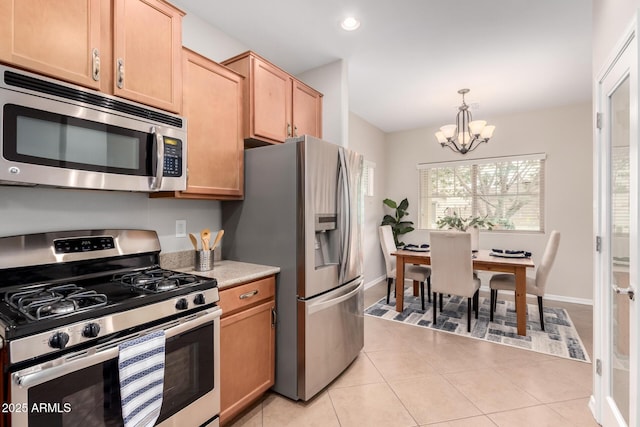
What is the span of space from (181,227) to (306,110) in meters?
1.52

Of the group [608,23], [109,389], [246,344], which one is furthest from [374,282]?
[109,389]

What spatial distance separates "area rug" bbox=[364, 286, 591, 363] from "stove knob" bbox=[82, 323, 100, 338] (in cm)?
310

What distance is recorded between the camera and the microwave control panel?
1.72 m

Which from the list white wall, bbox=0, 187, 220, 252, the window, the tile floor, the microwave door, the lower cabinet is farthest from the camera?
the window

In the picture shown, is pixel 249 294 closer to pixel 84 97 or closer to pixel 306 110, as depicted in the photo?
pixel 84 97

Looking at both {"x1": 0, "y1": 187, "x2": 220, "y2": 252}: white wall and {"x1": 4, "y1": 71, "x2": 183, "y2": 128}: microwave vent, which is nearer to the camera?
{"x1": 4, "y1": 71, "x2": 183, "y2": 128}: microwave vent

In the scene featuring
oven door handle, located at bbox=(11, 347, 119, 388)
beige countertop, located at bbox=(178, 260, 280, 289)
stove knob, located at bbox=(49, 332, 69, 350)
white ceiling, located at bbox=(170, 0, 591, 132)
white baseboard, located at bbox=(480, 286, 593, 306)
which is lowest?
white baseboard, located at bbox=(480, 286, 593, 306)

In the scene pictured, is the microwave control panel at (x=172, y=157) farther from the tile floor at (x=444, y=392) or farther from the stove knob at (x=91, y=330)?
the tile floor at (x=444, y=392)

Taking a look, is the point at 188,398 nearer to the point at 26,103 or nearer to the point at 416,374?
the point at 26,103

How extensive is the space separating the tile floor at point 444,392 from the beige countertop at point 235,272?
89 cm

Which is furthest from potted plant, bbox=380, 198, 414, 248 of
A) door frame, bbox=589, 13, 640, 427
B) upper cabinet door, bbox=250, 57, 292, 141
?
door frame, bbox=589, 13, 640, 427

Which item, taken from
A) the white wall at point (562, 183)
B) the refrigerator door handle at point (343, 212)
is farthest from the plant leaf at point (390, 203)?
the refrigerator door handle at point (343, 212)

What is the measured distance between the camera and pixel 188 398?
1506mm

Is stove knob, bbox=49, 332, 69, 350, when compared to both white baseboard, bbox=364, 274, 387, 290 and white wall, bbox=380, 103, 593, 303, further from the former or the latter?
white wall, bbox=380, 103, 593, 303
